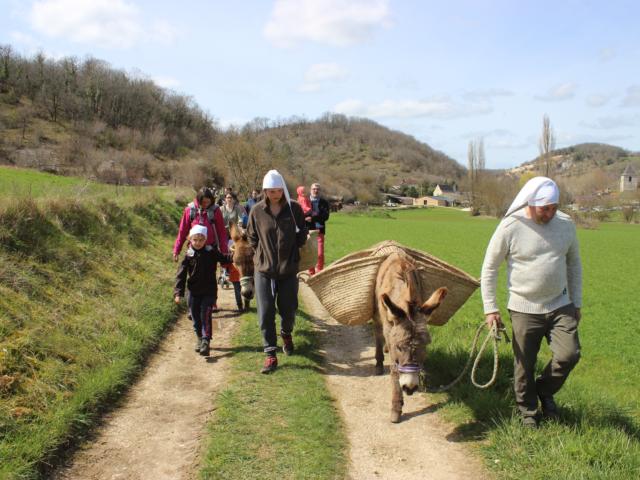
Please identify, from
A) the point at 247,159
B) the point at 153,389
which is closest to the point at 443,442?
the point at 153,389

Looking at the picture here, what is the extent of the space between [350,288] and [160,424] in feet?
8.73

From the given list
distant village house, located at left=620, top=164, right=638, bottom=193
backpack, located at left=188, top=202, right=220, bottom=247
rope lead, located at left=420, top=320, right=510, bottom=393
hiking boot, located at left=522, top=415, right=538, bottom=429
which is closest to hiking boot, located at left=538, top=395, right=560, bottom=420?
hiking boot, located at left=522, top=415, right=538, bottom=429

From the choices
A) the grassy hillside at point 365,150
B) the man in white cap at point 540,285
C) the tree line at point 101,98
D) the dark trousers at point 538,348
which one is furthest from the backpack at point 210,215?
the grassy hillside at point 365,150

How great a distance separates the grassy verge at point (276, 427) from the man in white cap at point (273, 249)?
45cm

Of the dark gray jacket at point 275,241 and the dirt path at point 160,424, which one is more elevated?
the dark gray jacket at point 275,241

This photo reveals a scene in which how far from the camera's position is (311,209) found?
10.4 metres

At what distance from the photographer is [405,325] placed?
171 inches

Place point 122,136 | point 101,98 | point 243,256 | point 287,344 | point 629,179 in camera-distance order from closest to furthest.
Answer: point 287,344 < point 243,256 < point 122,136 < point 101,98 < point 629,179

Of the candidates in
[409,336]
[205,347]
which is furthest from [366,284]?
[205,347]

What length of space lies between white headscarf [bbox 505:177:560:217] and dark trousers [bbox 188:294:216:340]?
4487 millimetres

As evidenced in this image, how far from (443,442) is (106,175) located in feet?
113

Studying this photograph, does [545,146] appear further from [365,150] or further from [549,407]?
[365,150]

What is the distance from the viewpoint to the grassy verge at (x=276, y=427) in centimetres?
384

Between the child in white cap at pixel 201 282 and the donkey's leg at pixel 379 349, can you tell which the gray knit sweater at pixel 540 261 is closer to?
the donkey's leg at pixel 379 349
